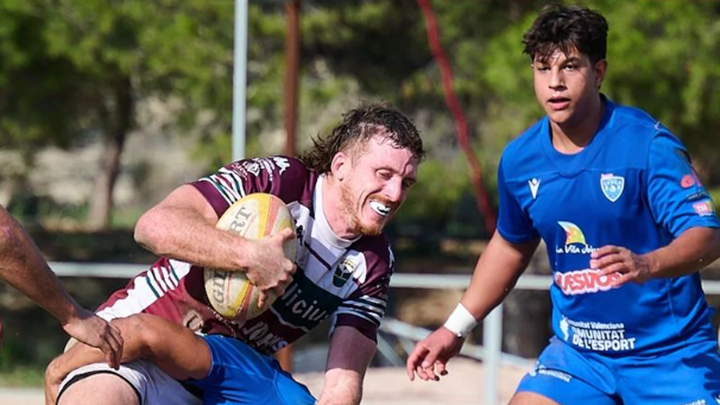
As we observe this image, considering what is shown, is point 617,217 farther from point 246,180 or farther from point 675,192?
point 246,180

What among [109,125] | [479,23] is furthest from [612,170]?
[109,125]

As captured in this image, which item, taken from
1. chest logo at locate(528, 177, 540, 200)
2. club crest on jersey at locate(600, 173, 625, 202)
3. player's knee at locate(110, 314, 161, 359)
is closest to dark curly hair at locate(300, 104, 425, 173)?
chest logo at locate(528, 177, 540, 200)

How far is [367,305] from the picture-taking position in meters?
4.23

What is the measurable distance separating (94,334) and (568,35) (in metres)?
1.92

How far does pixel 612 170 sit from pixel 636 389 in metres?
0.77

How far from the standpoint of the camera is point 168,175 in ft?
79.7

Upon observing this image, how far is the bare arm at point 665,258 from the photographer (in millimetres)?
3594

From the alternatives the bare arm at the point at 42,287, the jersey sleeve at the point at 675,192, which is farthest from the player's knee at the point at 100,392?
the jersey sleeve at the point at 675,192

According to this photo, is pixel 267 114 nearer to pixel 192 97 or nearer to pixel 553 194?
pixel 192 97

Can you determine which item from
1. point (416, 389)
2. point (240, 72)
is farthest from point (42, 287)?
point (416, 389)

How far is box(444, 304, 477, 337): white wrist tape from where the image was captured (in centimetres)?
469

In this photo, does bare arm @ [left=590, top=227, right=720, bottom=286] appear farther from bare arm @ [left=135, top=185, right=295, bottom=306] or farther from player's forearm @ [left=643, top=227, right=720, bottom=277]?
bare arm @ [left=135, top=185, right=295, bottom=306]

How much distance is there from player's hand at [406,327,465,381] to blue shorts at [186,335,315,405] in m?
0.56

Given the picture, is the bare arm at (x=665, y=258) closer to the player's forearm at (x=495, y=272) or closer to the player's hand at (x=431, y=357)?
the player's forearm at (x=495, y=272)
